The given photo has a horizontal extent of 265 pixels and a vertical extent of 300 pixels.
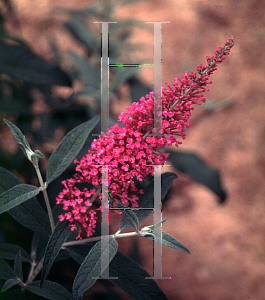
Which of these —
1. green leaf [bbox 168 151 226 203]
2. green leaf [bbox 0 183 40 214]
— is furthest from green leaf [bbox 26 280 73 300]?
green leaf [bbox 168 151 226 203]

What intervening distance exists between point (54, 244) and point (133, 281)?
0.51 ft

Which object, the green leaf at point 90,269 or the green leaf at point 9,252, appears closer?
the green leaf at point 90,269

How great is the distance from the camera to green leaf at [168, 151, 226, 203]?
0.53 meters

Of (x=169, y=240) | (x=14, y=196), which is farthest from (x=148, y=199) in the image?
(x=14, y=196)

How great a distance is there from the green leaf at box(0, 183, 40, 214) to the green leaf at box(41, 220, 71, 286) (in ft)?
0.22

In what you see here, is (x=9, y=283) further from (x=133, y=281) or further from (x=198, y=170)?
(x=198, y=170)

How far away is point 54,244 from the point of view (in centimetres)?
37

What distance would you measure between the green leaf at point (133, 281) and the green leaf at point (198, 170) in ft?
0.74

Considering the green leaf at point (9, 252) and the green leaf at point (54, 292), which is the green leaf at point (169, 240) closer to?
the green leaf at point (54, 292)

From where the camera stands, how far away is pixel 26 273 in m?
0.56

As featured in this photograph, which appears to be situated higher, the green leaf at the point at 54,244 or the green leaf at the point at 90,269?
the green leaf at the point at 54,244

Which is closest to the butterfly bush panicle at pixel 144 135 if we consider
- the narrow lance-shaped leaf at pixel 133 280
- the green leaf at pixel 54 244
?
the green leaf at pixel 54 244

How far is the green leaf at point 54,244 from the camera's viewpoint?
354mm

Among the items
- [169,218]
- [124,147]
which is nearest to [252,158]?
[169,218]
